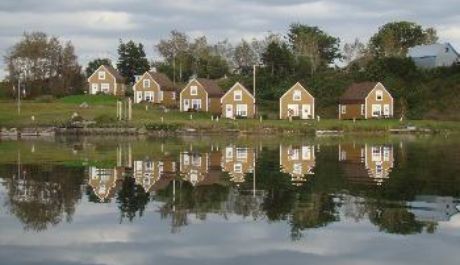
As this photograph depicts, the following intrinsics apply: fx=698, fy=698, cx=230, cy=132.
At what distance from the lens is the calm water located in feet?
50.0

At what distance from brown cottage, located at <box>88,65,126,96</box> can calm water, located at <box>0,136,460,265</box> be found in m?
87.3

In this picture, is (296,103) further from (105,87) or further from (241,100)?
(105,87)

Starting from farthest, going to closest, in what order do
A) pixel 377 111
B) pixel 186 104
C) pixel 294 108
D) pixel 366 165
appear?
Answer: pixel 186 104 → pixel 377 111 → pixel 294 108 → pixel 366 165

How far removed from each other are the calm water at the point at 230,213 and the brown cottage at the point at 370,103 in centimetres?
6519

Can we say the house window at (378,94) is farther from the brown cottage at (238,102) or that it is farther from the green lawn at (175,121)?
the brown cottage at (238,102)

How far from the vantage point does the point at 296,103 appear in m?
102

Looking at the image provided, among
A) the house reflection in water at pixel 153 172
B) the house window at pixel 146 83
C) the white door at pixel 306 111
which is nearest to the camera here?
the house reflection in water at pixel 153 172

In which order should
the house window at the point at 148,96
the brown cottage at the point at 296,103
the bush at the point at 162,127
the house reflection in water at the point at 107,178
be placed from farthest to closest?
the house window at the point at 148,96 → the brown cottage at the point at 296,103 → the bush at the point at 162,127 → the house reflection in water at the point at 107,178

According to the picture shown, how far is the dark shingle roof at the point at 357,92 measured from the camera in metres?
104

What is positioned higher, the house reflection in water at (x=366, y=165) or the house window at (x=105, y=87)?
the house window at (x=105, y=87)

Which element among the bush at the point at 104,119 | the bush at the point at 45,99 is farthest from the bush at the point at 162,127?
the bush at the point at 45,99

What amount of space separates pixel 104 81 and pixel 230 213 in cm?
10706

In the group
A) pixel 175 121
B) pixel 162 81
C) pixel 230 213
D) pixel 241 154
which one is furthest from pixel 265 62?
pixel 230 213

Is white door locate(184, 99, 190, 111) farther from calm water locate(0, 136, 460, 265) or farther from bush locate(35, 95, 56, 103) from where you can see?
calm water locate(0, 136, 460, 265)
